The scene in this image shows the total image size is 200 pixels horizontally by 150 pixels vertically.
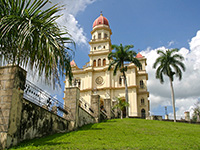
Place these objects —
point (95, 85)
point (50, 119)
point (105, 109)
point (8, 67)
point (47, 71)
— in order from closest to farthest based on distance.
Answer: point (47, 71)
point (8, 67)
point (50, 119)
point (105, 109)
point (95, 85)

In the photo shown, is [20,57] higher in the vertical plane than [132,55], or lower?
lower

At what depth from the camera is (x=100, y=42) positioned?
4838cm

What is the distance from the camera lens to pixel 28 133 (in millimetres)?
8375

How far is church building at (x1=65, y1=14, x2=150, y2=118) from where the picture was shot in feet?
136

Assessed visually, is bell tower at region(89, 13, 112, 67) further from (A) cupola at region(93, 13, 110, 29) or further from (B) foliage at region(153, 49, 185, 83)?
(B) foliage at region(153, 49, 185, 83)

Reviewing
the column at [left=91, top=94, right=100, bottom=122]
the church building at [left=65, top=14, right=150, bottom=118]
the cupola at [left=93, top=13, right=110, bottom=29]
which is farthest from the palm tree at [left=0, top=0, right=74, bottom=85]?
the cupola at [left=93, top=13, right=110, bottom=29]

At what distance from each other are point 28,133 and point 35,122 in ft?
2.33

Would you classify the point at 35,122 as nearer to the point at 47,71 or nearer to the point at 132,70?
the point at 47,71

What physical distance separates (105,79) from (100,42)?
981 cm

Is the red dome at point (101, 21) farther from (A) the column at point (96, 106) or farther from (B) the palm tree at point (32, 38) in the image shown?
(B) the palm tree at point (32, 38)

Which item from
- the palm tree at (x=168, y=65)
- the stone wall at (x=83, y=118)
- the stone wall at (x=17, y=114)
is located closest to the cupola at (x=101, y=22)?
the palm tree at (x=168, y=65)

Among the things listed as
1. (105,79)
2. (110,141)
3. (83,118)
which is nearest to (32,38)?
(110,141)

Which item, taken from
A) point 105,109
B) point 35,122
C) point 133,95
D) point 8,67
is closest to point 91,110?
point 105,109

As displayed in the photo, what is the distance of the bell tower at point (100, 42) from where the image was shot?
1839 inches
